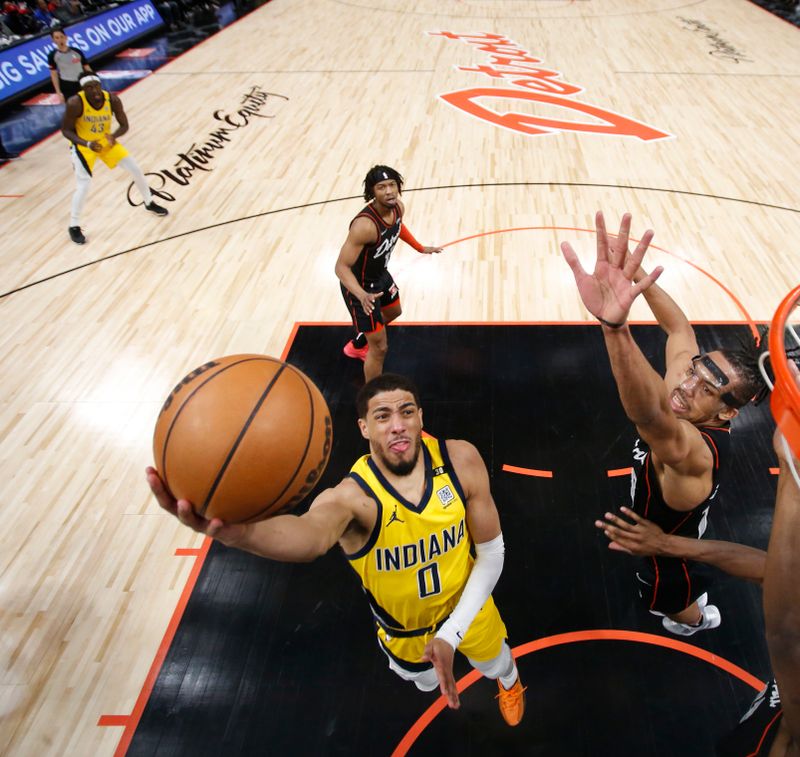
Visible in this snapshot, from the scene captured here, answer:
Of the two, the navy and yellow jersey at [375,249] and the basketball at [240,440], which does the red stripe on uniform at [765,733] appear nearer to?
the basketball at [240,440]

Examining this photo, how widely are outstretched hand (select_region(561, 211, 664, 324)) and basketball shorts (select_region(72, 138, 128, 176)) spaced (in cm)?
650

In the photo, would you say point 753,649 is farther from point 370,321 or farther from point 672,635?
point 370,321

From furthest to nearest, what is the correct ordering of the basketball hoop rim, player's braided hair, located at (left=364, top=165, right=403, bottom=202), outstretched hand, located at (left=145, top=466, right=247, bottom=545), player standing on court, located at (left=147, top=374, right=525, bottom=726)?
player's braided hair, located at (left=364, top=165, right=403, bottom=202) → player standing on court, located at (left=147, top=374, right=525, bottom=726) → outstretched hand, located at (left=145, top=466, right=247, bottom=545) → the basketball hoop rim

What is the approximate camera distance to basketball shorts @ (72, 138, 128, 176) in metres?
7.07

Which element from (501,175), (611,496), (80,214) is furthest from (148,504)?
(501,175)

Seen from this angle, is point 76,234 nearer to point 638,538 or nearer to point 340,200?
point 340,200

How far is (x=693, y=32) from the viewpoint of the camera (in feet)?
48.1

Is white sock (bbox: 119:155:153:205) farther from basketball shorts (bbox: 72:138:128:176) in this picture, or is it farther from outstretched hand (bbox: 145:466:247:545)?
outstretched hand (bbox: 145:466:247:545)

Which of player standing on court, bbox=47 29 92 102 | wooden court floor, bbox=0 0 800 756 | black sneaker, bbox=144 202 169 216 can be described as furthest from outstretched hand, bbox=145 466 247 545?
player standing on court, bbox=47 29 92 102

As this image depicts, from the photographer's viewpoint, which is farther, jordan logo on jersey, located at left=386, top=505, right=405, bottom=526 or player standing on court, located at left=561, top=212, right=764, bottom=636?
jordan logo on jersey, located at left=386, top=505, right=405, bottom=526

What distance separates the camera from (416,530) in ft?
8.56

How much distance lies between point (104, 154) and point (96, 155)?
0.13 metres

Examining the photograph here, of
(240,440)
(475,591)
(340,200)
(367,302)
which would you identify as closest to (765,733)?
(475,591)

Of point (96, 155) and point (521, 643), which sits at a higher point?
point (96, 155)
